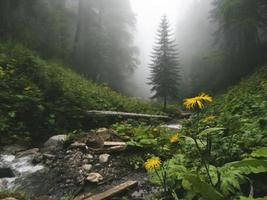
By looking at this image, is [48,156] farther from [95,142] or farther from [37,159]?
[95,142]

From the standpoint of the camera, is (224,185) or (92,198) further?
(92,198)

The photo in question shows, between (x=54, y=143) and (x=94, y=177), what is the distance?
8.62 feet

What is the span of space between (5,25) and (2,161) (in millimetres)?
12437

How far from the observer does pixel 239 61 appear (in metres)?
25.3

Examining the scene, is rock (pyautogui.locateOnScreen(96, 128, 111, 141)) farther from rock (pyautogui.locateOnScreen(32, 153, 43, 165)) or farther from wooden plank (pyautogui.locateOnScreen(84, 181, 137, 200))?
wooden plank (pyautogui.locateOnScreen(84, 181, 137, 200))

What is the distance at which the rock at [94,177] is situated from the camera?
18.5 feet

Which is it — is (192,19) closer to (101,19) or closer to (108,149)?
(101,19)

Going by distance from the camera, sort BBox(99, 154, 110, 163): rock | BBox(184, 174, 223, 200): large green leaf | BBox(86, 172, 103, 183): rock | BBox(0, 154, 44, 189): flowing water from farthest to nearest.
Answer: BBox(99, 154, 110, 163): rock → BBox(0, 154, 44, 189): flowing water → BBox(86, 172, 103, 183): rock → BBox(184, 174, 223, 200): large green leaf

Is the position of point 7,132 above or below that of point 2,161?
above

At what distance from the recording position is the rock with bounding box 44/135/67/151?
772 cm

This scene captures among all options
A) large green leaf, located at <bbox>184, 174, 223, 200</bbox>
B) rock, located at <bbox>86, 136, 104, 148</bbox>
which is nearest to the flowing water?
rock, located at <bbox>86, 136, 104, 148</bbox>

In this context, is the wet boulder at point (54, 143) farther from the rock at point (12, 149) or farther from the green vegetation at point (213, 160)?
the green vegetation at point (213, 160)

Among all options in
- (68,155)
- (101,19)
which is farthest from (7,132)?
(101,19)

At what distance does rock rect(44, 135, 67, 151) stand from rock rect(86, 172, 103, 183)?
2160mm
